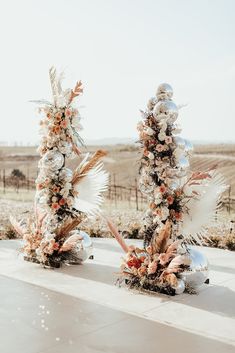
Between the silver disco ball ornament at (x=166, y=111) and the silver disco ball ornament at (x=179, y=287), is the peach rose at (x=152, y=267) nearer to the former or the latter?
the silver disco ball ornament at (x=179, y=287)

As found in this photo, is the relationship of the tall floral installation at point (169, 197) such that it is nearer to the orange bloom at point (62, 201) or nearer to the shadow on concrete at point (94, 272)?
the shadow on concrete at point (94, 272)

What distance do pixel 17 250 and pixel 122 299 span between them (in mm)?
3830

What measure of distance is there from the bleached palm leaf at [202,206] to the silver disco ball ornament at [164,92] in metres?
1.13

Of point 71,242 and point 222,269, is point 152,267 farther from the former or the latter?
point 222,269

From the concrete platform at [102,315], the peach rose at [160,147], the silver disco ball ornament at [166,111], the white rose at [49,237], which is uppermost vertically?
the silver disco ball ornament at [166,111]

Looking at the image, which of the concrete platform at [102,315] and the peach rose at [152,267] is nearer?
the concrete platform at [102,315]


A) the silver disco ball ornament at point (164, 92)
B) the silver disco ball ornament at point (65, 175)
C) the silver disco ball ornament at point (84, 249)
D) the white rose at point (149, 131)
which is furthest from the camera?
the silver disco ball ornament at point (84, 249)

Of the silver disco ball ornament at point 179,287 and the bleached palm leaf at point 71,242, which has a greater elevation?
the bleached palm leaf at point 71,242

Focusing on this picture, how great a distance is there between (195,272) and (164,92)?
7.51ft

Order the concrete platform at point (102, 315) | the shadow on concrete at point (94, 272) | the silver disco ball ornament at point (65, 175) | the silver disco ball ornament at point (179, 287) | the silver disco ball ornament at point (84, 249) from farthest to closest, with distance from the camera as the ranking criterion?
1. the silver disco ball ornament at point (84, 249)
2. the silver disco ball ornament at point (65, 175)
3. the shadow on concrete at point (94, 272)
4. the silver disco ball ornament at point (179, 287)
5. the concrete platform at point (102, 315)

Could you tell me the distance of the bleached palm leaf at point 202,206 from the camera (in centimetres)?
662

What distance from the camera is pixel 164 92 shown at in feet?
22.0

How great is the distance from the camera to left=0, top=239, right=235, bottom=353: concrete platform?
4742mm

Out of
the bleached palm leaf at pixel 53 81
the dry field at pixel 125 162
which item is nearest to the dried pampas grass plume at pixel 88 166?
the bleached palm leaf at pixel 53 81
